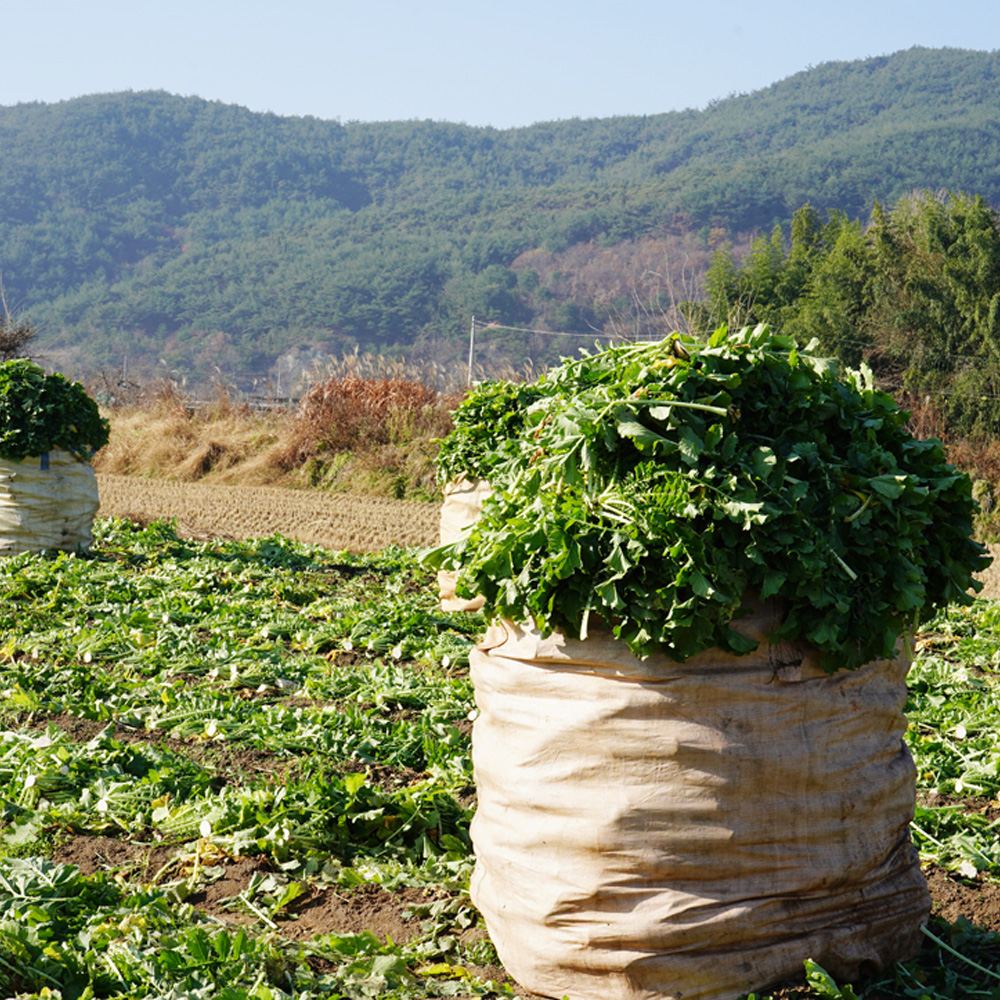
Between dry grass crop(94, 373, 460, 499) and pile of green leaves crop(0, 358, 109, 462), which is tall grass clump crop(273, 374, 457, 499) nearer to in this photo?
dry grass crop(94, 373, 460, 499)

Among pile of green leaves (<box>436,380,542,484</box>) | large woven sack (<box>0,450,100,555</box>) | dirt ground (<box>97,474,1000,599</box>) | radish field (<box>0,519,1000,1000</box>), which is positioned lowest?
dirt ground (<box>97,474,1000,599</box>)

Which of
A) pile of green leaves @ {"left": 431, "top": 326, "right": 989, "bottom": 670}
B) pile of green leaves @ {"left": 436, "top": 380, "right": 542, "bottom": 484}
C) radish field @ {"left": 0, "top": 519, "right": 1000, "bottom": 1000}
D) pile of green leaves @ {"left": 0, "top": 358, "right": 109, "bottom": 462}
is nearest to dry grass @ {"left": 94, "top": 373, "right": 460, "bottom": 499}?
pile of green leaves @ {"left": 0, "top": 358, "right": 109, "bottom": 462}

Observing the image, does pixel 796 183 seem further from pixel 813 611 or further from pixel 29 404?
pixel 813 611

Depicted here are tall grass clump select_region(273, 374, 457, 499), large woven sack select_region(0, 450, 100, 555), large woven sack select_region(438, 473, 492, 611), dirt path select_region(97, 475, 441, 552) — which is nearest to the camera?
large woven sack select_region(438, 473, 492, 611)

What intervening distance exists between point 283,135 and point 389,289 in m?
59.1

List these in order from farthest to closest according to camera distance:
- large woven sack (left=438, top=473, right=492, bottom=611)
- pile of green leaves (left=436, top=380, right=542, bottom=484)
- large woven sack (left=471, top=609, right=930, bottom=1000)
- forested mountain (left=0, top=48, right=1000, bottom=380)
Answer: forested mountain (left=0, top=48, right=1000, bottom=380) < pile of green leaves (left=436, top=380, right=542, bottom=484) < large woven sack (left=438, top=473, right=492, bottom=611) < large woven sack (left=471, top=609, right=930, bottom=1000)

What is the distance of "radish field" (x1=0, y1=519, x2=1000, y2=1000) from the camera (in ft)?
8.34

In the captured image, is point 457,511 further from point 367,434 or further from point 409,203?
point 409,203

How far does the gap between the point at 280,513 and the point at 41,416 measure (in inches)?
239

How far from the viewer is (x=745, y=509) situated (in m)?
2.30

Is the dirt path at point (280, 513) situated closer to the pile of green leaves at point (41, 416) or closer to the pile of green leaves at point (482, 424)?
the pile of green leaves at point (41, 416)

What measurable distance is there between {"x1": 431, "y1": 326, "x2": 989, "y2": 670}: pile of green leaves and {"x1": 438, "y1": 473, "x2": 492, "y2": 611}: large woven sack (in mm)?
4379

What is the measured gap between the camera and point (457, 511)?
24.5 feet

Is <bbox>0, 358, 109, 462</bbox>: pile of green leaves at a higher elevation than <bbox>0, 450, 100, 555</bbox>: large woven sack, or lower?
higher
